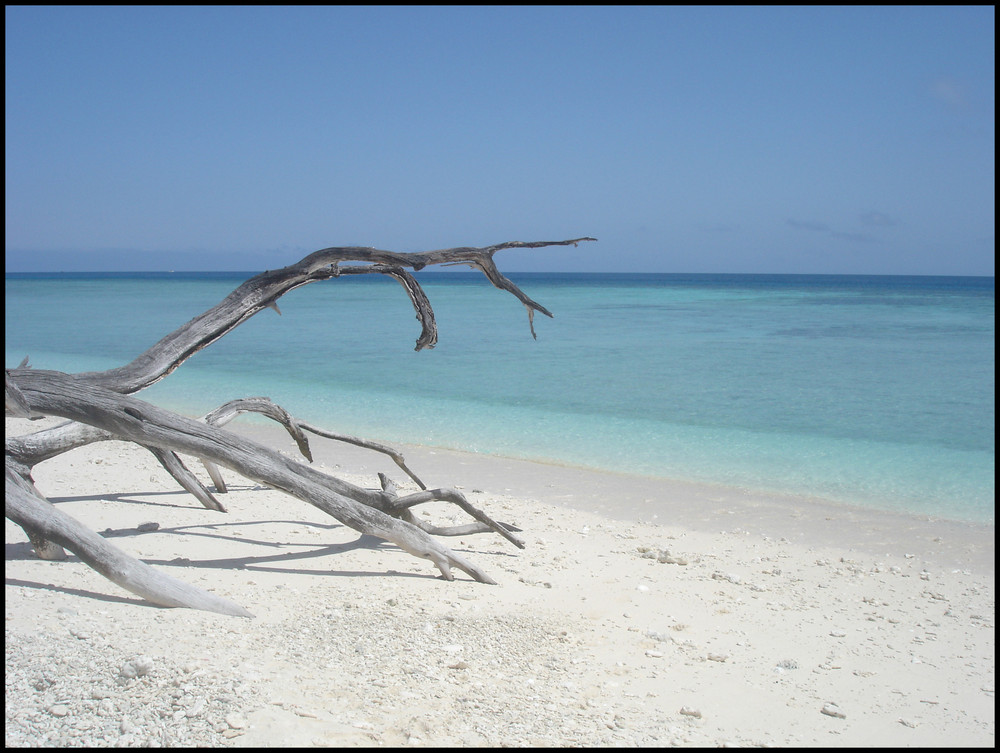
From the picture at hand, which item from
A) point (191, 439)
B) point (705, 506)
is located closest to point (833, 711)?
point (191, 439)

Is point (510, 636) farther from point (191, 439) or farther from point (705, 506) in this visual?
point (705, 506)

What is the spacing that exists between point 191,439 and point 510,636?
1817 millimetres

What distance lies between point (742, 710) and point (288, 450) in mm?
6699

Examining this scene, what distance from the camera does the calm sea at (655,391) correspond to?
333 inches

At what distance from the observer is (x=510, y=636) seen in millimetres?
3486

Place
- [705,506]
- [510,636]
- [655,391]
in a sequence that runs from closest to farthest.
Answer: [510,636] < [705,506] < [655,391]

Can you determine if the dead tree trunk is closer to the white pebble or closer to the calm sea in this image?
the white pebble

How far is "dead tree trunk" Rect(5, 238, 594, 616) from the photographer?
11.2 feet

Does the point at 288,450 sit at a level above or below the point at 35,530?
below

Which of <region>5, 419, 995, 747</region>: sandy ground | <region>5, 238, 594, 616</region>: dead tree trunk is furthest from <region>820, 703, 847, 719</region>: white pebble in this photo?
<region>5, 238, 594, 616</region>: dead tree trunk

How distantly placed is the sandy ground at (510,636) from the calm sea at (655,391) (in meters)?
2.23

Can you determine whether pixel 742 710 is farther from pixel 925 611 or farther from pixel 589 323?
pixel 589 323

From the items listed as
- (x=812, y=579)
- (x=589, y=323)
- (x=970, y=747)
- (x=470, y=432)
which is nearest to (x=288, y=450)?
(x=470, y=432)

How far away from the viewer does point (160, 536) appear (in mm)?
4809
